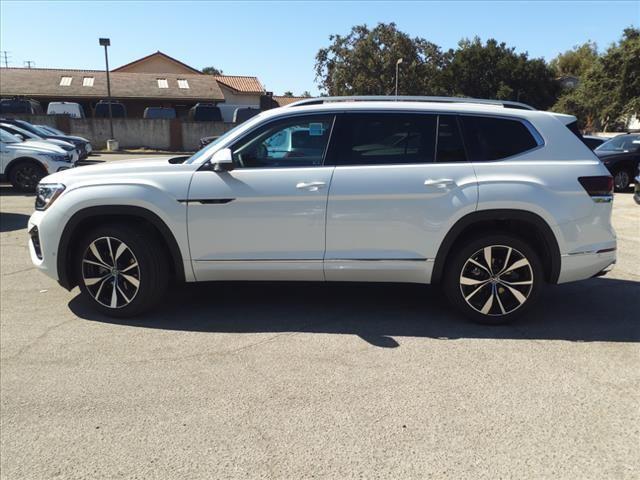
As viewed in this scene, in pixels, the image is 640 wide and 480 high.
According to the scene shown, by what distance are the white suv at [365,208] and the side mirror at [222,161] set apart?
2 cm

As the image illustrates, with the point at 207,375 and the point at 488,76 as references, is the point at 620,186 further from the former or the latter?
the point at 488,76

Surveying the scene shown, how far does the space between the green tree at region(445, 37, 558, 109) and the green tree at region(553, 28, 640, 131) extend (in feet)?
49.3

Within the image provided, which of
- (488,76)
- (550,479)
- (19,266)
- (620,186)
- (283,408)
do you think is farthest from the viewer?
(488,76)

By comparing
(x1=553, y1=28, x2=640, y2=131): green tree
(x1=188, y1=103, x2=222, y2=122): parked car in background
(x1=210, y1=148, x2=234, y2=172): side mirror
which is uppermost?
(x1=553, y1=28, x2=640, y2=131): green tree

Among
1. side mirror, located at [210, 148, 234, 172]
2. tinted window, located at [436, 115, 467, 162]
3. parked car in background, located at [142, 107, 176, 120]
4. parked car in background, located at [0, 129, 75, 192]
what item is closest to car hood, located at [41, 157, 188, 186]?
side mirror, located at [210, 148, 234, 172]

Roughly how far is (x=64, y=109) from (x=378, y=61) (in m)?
27.2

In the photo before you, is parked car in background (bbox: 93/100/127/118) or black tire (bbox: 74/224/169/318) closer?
black tire (bbox: 74/224/169/318)

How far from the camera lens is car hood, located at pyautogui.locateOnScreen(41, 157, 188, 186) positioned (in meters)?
4.32

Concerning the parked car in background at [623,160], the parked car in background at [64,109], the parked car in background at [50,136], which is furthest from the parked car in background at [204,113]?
the parked car in background at [623,160]

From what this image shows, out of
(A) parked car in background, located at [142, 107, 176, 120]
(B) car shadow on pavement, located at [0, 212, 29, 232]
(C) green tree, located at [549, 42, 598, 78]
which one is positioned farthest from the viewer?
(C) green tree, located at [549, 42, 598, 78]

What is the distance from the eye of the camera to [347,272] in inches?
168

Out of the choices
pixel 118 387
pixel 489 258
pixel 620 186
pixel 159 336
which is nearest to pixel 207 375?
pixel 118 387

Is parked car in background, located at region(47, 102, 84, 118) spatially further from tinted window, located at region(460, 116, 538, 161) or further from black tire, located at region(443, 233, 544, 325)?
black tire, located at region(443, 233, 544, 325)

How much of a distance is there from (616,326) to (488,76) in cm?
5395
